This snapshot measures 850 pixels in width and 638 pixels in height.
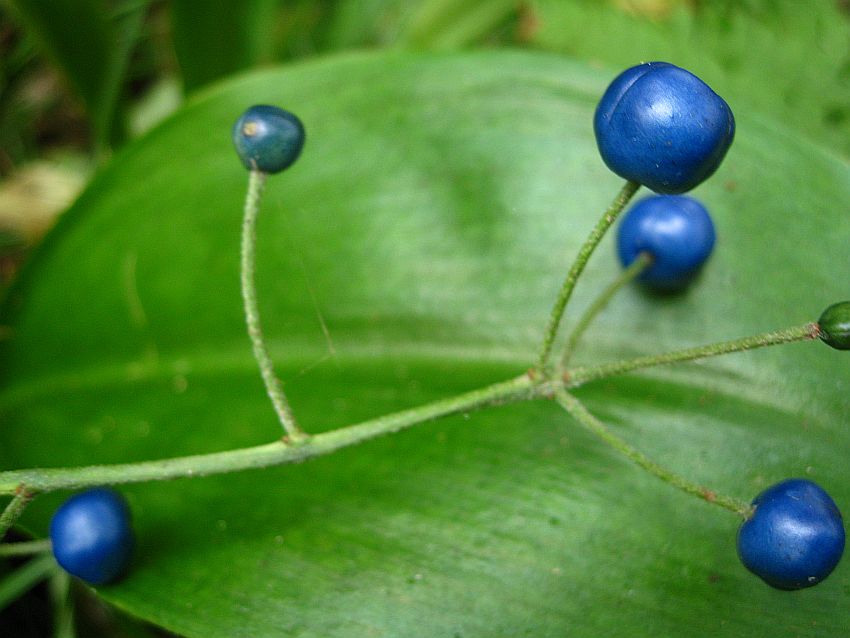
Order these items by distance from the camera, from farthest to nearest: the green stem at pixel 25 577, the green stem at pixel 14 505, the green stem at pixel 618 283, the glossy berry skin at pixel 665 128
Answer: the green stem at pixel 25 577
the green stem at pixel 618 283
the green stem at pixel 14 505
the glossy berry skin at pixel 665 128

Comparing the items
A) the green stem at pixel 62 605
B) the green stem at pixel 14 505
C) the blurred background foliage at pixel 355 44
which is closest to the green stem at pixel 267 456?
the green stem at pixel 14 505

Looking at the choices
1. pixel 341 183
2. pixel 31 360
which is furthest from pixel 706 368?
pixel 31 360

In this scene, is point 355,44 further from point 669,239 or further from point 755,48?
point 669,239

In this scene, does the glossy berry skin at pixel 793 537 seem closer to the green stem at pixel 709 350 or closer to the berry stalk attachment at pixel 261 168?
the green stem at pixel 709 350

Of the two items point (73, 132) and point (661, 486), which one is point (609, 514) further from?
point (73, 132)

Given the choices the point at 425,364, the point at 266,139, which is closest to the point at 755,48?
the point at 425,364

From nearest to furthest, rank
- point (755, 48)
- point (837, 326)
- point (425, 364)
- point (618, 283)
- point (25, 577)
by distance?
point (837, 326)
point (618, 283)
point (425, 364)
point (25, 577)
point (755, 48)
